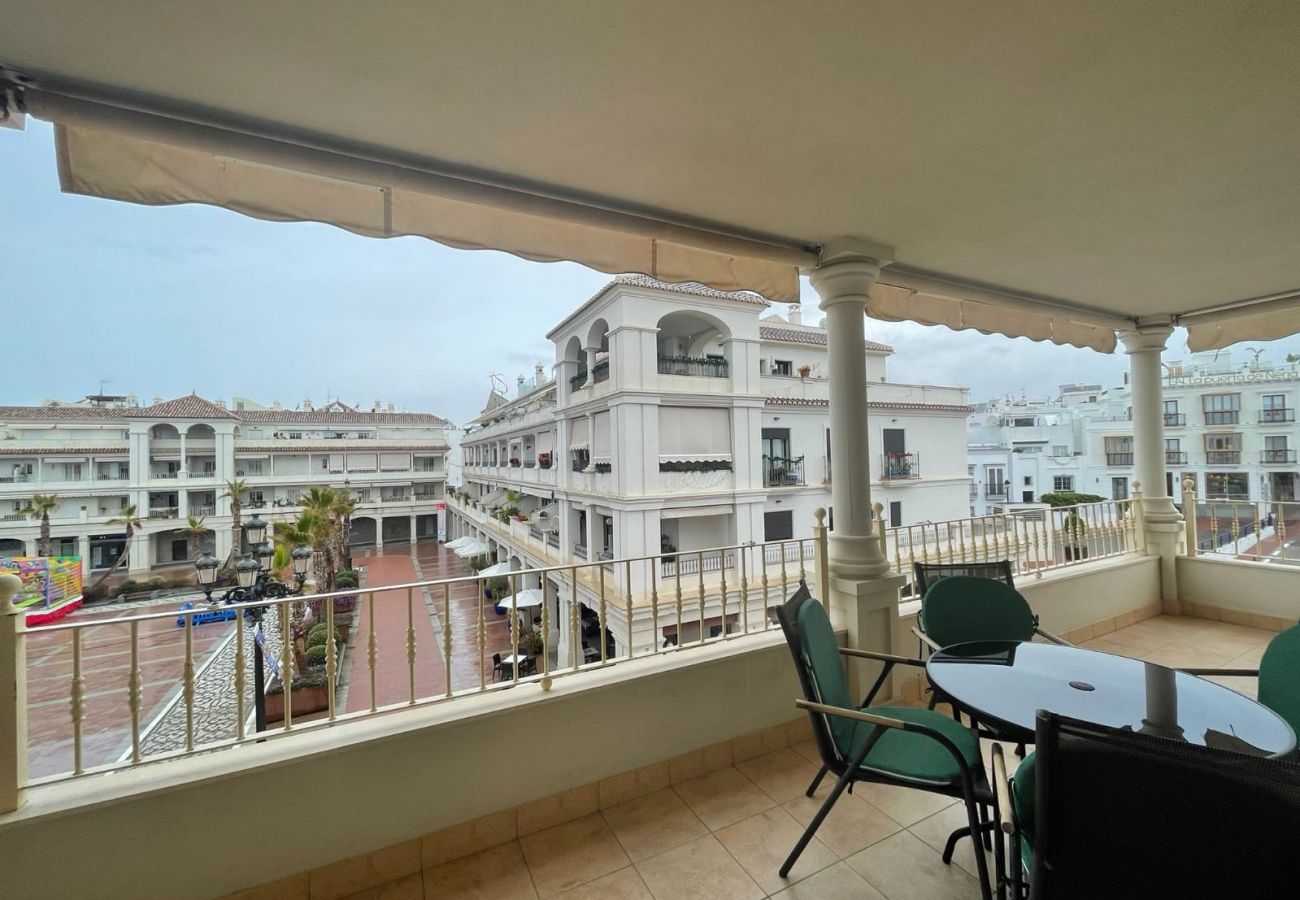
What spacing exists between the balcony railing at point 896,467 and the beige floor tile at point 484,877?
30.3 feet

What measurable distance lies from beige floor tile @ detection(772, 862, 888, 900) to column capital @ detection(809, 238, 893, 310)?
7.97 feet

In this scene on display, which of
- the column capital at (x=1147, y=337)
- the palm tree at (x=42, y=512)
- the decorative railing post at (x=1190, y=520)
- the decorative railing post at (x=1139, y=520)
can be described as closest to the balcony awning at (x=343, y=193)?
the column capital at (x=1147, y=337)

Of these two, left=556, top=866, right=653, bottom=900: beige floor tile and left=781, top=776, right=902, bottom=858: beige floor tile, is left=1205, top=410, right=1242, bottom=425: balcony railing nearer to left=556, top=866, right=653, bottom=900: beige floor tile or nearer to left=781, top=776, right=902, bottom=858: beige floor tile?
left=781, top=776, right=902, bottom=858: beige floor tile

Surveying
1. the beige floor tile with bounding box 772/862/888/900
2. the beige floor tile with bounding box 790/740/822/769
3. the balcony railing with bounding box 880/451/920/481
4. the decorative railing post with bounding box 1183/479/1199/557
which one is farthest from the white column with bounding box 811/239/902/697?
the balcony railing with bounding box 880/451/920/481

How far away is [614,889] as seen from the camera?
1.57 meters

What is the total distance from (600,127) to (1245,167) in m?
2.45

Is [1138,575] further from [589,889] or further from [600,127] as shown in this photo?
[600,127]

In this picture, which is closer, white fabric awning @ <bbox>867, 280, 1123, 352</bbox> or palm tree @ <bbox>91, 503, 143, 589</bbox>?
white fabric awning @ <bbox>867, 280, 1123, 352</bbox>

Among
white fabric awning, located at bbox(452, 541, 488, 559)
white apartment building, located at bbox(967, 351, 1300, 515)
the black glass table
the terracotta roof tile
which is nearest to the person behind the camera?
the black glass table

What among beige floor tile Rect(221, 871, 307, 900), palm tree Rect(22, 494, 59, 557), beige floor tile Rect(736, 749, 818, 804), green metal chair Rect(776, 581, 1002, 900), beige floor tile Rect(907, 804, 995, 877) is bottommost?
beige floor tile Rect(736, 749, 818, 804)

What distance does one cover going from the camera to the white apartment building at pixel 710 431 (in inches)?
338

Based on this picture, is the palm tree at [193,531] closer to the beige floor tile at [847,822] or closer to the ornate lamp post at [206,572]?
the ornate lamp post at [206,572]

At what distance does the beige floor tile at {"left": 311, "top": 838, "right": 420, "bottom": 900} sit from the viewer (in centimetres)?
158

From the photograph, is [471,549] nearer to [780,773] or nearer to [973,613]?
[780,773]
